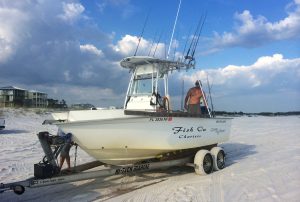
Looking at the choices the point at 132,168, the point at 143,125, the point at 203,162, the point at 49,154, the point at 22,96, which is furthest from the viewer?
the point at 22,96

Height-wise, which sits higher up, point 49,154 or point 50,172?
point 49,154

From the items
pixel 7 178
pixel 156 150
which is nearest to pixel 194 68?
pixel 156 150

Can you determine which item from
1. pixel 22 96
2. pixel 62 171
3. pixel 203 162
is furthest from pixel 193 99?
pixel 22 96

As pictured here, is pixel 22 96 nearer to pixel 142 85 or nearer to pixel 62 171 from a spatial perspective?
pixel 142 85

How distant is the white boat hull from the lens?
677cm

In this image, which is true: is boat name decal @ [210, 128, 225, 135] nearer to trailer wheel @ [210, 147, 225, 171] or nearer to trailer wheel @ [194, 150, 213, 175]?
trailer wheel @ [210, 147, 225, 171]

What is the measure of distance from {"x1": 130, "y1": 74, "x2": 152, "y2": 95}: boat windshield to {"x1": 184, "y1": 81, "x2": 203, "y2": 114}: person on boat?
1.06 m

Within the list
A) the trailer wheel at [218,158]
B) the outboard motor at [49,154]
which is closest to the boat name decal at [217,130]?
the trailer wheel at [218,158]

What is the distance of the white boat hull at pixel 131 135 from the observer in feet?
22.2

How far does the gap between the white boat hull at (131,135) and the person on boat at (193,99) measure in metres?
0.72

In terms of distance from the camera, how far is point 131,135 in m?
7.08

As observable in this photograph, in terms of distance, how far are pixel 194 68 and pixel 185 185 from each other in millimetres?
3732

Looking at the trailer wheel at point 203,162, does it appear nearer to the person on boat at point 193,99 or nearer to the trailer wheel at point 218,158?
the trailer wheel at point 218,158

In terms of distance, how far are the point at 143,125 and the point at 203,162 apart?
2125 mm
